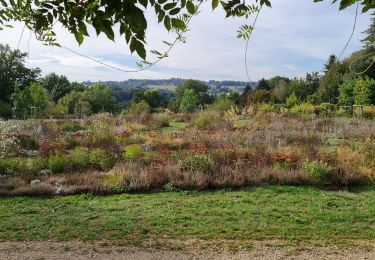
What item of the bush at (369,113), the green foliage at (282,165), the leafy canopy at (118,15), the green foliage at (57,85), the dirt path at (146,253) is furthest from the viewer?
the green foliage at (57,85)

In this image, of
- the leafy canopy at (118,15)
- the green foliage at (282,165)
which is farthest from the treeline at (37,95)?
the leafy canopy at (118,15)

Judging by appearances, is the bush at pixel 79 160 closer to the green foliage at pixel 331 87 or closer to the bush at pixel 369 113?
the bush at pixel 369 113

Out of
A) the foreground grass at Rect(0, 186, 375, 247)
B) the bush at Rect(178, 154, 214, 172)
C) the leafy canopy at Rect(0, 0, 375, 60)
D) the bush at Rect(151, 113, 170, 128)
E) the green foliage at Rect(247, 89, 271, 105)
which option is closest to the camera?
the leafy canopy at Rect(0, 0, 375, 60)

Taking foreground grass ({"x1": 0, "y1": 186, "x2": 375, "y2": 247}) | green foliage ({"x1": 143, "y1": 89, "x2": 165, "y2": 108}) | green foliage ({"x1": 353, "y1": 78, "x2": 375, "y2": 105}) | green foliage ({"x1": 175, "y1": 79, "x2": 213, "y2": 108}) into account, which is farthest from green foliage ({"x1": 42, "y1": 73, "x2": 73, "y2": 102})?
foreground grass ({"x1": 0, "y1": 186, "x2": 375, "y2": 247})

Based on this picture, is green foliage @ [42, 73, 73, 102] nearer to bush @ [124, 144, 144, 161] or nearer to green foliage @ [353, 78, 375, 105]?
green foliage @ [353, 78, 375, 105]

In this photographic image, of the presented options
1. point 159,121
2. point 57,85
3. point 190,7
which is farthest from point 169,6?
point 57,85

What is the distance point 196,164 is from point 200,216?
2.83 meters

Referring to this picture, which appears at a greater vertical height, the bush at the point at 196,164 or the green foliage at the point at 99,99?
the green foliage at the point at 99,99

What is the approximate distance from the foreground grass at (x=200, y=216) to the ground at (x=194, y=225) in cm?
1

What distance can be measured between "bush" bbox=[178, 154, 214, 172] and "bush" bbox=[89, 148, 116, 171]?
2016mm

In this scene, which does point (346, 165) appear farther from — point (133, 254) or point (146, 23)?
point (146, 23)

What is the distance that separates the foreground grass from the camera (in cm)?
614

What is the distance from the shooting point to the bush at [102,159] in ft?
35.0

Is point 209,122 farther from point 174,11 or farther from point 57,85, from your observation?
point 57,85
